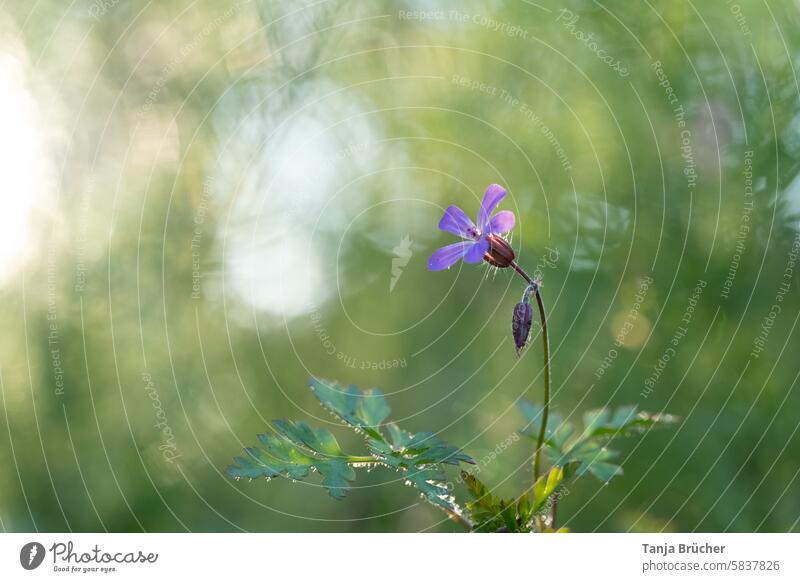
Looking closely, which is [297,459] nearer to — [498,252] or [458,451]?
[458,451]

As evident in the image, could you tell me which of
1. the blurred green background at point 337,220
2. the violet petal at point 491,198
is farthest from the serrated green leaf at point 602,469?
the blurred green background at point 337,220

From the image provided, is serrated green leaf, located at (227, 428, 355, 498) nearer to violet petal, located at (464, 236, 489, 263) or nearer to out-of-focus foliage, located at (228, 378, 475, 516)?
out-of-focus foliage, located at (228, 378, 475, 516)

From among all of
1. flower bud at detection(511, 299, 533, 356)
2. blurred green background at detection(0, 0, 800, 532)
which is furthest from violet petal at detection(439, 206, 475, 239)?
blurred green background at detection(0, 0, 800, 532)

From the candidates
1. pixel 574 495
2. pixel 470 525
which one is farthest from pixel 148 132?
pixel 470 525

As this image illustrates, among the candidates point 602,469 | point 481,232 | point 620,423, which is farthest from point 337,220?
point 602,469

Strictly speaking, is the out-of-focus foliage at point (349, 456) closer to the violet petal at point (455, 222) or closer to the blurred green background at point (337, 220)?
the violet petal at point (455, 222)

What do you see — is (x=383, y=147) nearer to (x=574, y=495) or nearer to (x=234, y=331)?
(x=234, y=331)
